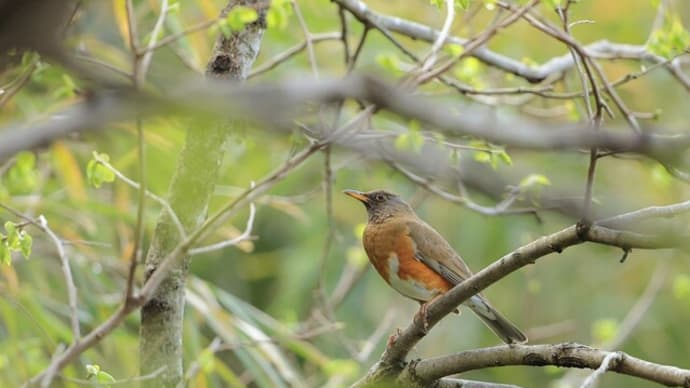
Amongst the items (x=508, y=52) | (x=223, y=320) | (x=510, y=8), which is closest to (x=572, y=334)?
(x=508, y=52)

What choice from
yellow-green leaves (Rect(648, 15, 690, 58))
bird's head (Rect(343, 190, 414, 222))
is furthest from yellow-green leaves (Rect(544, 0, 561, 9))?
bird's head (Rect(343, 190, 414, 222))

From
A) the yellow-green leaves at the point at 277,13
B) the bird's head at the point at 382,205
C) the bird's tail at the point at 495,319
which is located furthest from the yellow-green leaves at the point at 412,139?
the bird's head at the point at 382,205

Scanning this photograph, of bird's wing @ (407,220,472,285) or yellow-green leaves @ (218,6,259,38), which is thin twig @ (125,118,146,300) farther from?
bird's wing @ (407,220,472,285)

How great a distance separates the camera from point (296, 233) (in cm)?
959

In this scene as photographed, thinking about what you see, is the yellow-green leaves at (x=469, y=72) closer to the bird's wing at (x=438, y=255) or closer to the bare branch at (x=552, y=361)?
the bird's wing at (x=438, y=255)

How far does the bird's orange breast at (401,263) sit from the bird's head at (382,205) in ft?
0.36

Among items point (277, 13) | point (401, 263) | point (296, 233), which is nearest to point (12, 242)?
point (277, 13)

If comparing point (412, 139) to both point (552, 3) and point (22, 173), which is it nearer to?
point (552, 3)

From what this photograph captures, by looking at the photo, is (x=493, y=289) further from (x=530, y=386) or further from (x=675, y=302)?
(x=675, y=302)

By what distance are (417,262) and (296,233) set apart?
4840mm

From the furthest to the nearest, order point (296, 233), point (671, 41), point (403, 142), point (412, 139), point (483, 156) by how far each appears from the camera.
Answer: point (296, 233), point (483, 156), point (403, 142), point (671, 41), point (412, 139)

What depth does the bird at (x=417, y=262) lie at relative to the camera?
4.52m

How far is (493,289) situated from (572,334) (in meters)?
0.76

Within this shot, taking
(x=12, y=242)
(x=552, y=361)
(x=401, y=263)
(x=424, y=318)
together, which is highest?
(x=552, y=361)
